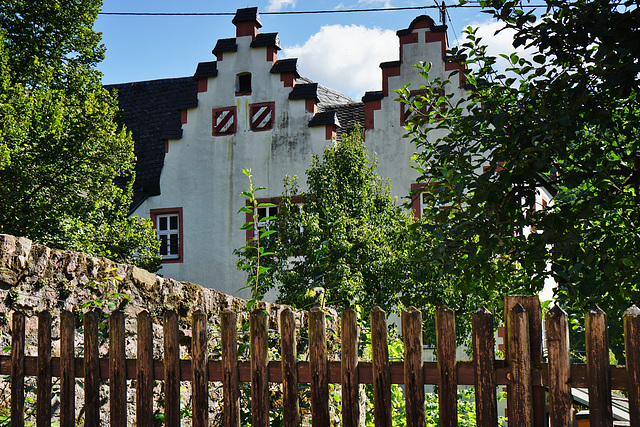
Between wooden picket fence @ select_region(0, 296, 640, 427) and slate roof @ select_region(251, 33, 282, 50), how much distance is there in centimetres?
1356

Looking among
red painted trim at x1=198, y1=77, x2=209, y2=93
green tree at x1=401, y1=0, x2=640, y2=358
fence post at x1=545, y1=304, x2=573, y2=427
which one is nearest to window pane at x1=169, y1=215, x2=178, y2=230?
red painted trim at x1=198, y1=77, x2=209, y2=93

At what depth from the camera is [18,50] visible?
11883mm

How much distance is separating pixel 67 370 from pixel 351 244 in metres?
7.35

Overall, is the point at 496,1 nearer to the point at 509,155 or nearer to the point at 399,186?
the point at 509,155

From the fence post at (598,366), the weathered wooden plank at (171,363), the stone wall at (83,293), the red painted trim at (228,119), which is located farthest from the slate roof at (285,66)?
the fence post at (598,366)

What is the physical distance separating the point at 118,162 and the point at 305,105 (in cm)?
513

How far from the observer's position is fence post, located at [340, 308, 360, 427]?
2.60 metres

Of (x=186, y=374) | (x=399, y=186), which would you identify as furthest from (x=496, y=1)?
(x=399, y=186)

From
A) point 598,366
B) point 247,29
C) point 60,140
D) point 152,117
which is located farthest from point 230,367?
point 152,117

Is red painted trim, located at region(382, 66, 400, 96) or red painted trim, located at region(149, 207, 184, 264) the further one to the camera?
red painted trim, located at region(149, 207, 184, 264)

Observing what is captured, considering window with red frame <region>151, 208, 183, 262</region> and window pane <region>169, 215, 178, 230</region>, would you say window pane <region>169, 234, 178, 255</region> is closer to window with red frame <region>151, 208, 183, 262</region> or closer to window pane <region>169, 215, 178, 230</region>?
window with red frame <region>151, 208, 183, 262</region>

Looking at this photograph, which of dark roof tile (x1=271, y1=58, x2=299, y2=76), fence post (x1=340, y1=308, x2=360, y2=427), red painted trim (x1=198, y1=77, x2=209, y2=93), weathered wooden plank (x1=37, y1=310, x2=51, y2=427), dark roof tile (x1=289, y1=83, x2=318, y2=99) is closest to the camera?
fence post (x1=340, y1=308, x2=360, y2=427)

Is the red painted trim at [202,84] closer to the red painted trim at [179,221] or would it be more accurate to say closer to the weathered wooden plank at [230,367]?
the red painted trim at [179,221]

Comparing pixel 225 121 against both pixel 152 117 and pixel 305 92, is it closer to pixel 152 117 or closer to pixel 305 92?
pixel 305 92
